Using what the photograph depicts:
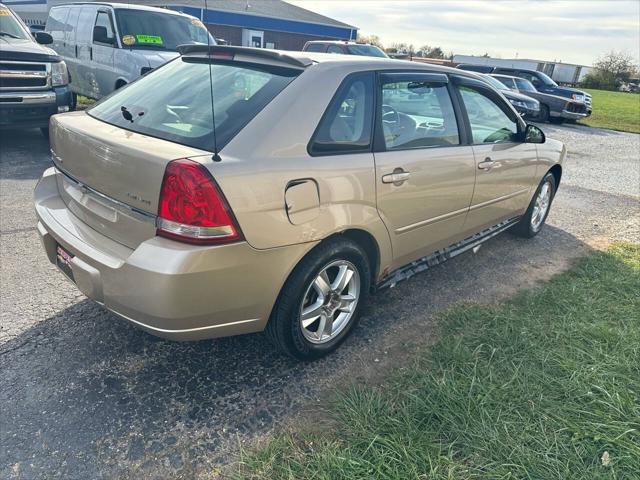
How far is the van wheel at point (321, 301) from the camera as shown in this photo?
8.40 ft

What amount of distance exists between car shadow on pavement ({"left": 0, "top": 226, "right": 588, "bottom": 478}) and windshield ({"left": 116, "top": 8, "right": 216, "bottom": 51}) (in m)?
6.62

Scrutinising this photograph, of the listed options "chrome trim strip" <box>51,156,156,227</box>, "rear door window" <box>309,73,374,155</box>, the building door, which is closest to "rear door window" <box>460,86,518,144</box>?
"rear door window" <box>309,73,374,155</box>

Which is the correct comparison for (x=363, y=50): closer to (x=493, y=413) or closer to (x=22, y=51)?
(x=22, y=51)

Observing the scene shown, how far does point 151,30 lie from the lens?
8.62m

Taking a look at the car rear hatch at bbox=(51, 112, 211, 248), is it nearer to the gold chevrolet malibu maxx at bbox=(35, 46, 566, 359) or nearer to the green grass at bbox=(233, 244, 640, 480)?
the gold chevrolet malibu maxx at bbox=(35, 46, 566, 359)

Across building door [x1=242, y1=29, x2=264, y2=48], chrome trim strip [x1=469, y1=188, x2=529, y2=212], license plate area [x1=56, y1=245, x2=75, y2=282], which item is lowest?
license plate area [x1=56, y1=245, x2=75, y2=282]

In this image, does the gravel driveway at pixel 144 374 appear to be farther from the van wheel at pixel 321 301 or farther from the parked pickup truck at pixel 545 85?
the parked pickup truck at pixel 545 85

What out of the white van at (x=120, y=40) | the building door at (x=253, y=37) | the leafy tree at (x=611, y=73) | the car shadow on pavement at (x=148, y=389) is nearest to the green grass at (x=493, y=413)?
the car shadow on pavement at (x=148, y=389)

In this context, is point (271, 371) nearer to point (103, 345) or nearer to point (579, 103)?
point (103, 345)

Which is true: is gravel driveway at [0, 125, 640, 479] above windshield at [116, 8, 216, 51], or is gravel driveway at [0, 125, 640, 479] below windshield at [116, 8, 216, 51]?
below

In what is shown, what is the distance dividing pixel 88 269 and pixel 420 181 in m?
2.02

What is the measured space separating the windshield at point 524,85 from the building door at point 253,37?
17866mm

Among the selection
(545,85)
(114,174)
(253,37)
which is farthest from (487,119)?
(253,37)

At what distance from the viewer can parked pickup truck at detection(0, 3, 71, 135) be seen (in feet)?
21.4
